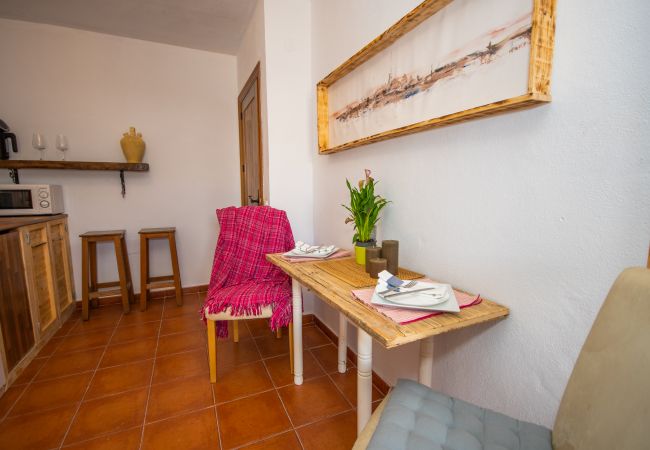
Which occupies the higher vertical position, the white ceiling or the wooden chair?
the white ceiling

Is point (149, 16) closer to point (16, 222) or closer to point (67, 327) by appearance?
point (16, 222)

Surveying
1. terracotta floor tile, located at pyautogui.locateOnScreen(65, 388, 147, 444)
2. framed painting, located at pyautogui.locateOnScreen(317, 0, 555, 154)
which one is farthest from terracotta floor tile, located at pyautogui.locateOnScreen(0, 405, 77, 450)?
framed painting, located at pyautogui.locateOnScreen(317, 0, 555, 154)

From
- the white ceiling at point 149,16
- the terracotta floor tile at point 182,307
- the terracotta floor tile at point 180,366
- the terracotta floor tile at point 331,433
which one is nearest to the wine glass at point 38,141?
the white ceiling at point 149,16

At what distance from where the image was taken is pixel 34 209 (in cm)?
239

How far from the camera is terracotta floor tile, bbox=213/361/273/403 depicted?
5.30 ft

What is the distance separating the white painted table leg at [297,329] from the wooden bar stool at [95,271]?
75.6 inches

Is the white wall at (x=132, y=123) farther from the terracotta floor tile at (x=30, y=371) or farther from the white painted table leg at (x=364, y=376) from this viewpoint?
the white painted table leg at (x=364, y=376)

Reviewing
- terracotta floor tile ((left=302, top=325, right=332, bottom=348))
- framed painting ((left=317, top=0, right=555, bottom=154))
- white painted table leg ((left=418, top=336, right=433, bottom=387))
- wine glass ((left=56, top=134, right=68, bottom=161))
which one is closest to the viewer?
framed painting ((left=317, top=0, right=555, bottom=154))

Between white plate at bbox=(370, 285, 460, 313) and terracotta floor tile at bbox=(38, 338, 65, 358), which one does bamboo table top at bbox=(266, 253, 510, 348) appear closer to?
white plate at bbox=(370, 285, 460, 313)

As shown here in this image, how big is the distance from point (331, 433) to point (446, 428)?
0.79 m

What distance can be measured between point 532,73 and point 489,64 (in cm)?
19

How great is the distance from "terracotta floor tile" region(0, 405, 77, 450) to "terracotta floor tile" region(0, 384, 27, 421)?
11 centimetres

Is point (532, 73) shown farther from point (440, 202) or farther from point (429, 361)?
point (429, 361)

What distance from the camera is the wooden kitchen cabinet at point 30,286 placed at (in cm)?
173
